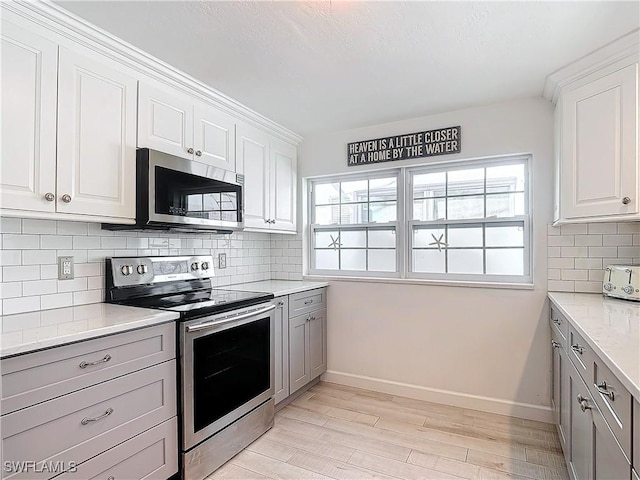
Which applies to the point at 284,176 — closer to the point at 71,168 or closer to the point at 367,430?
the point at 71,168

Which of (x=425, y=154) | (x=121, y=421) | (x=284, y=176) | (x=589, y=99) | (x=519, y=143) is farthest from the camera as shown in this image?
(x=284, y=176)

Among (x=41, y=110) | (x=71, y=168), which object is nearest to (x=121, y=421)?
(x=71, y=168)

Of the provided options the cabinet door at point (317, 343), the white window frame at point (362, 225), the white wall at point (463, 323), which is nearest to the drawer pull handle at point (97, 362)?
the cabinet door at point (317, 343)

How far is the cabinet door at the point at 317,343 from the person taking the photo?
3.08m

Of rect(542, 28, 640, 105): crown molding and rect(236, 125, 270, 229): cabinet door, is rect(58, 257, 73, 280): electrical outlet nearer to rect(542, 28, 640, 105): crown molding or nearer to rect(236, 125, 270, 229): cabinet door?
rect(236, 125, 270, 229): cabinet door

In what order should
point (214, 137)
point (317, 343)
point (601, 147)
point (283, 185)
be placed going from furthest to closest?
point (283, 185) → point (317, 343) → point (214, 137) → point (601, 147)

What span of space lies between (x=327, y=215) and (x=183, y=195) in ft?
5.39

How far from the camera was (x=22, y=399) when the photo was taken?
4.12 feet

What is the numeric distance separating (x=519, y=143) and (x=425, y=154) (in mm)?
686

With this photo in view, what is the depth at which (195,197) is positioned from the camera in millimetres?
2266

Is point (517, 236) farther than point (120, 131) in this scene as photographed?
Yes

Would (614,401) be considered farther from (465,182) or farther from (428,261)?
(465,182)

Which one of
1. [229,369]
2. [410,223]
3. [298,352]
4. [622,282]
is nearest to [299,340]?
[298,352]

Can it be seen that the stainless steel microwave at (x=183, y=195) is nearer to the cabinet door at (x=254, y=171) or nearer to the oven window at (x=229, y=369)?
the cabinet door at (x=254, y=171)
